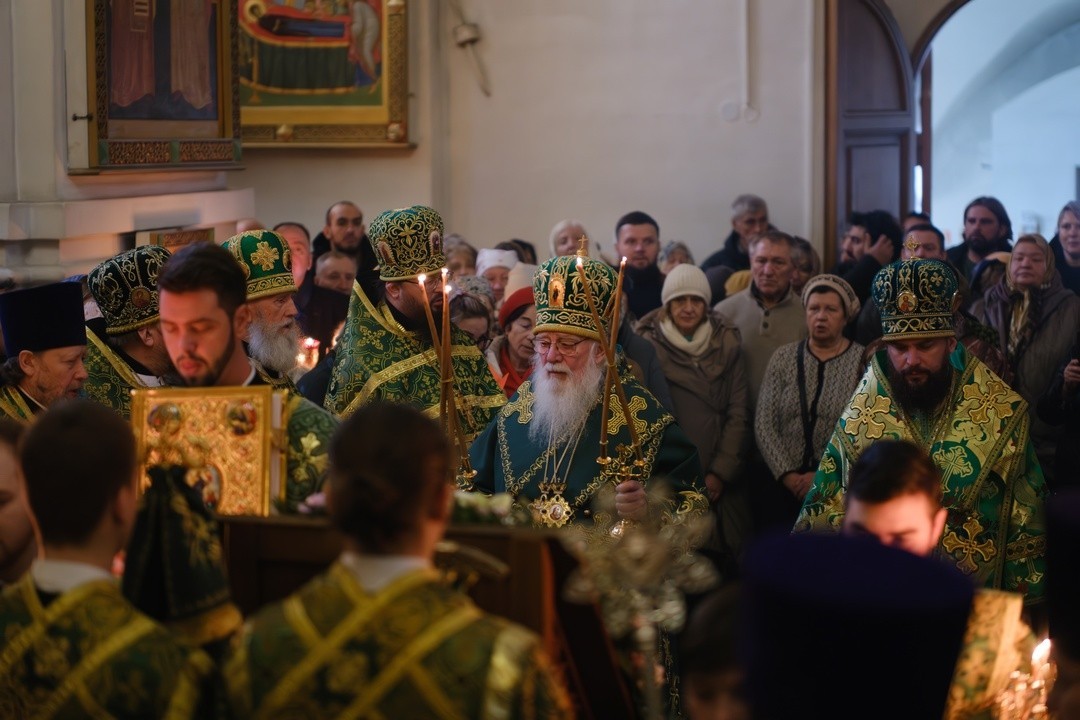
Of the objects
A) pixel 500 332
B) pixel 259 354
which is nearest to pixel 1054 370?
pixel 500 332

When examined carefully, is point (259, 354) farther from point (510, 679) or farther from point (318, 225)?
point (318, 225)

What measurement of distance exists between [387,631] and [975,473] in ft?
9.73

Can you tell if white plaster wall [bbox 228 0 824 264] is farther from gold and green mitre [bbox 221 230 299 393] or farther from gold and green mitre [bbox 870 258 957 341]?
gold and green mitre [bbox 221 230 299 393]

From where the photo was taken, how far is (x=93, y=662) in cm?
241

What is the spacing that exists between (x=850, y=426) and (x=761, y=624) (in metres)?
2.77

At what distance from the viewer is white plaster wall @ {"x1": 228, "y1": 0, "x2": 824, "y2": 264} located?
1120cm

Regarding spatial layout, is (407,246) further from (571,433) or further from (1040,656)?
(1040,656)

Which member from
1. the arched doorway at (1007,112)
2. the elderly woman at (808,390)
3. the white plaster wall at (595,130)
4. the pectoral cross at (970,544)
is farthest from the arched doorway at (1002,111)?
the pectoral cross at (970,544)

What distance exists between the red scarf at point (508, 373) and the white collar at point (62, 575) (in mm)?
3983

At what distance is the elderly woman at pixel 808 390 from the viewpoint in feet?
21.5

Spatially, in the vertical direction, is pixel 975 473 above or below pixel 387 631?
below

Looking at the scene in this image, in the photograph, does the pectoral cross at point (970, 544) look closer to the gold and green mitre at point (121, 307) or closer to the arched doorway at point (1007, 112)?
the gold and green mitre at point (121, 307)

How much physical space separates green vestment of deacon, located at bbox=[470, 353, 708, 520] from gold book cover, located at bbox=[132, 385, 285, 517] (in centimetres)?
168

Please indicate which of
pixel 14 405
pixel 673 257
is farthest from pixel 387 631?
pixel 673 257
